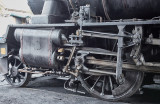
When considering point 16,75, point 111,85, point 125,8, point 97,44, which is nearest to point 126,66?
point 111,85

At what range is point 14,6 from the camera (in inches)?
639

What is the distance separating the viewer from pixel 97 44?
16.0 ft

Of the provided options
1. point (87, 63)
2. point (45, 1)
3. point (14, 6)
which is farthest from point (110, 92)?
point (14, 6)

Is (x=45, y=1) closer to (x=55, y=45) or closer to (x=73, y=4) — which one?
(x=73, y=4)

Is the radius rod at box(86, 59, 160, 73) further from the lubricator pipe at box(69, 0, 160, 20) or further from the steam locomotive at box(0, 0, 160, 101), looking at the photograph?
the lubricator pipe at box(69, 0, 160, 20)

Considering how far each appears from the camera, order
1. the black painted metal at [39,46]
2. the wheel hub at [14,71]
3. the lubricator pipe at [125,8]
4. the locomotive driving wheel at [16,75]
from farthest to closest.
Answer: the wheel hub at [14,71] → the locomotive driving wheel at [16,75] → the black painted metal at [39,46] → the lubricator pipe at [125,8]

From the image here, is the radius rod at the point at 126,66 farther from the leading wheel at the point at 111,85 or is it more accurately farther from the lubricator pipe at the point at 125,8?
the lubricator pipe at the point at 125,8

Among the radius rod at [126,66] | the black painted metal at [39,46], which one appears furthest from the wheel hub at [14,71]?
the radius rod at [126,66]

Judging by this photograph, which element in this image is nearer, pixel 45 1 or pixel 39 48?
pixel 39 48

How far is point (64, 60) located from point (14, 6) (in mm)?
12871

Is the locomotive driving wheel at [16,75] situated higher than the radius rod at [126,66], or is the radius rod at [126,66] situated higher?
the radius rod at [126,66]

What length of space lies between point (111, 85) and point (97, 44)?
1.07m

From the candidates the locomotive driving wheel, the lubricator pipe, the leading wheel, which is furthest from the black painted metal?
the lubricator pipe

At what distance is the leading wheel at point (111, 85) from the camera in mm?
4035
